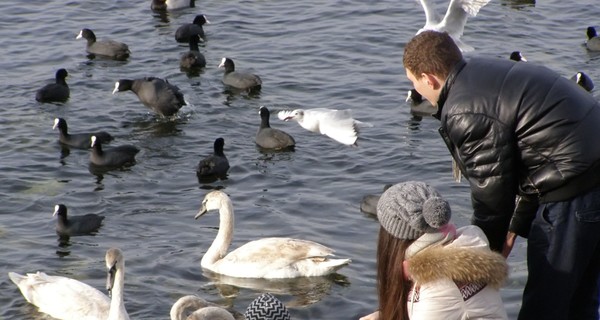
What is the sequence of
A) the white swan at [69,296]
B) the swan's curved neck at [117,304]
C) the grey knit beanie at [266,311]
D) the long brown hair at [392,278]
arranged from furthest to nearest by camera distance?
1. the white swan at [69,296]
2. the swan's curved neck at [117,304]
3. the long brown hair at [392,278]
4. the grey knit beanie at [266,311]

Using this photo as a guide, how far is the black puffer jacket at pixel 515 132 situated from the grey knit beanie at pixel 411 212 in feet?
2.78

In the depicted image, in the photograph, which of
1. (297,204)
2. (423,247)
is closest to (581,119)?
A: (423,247)

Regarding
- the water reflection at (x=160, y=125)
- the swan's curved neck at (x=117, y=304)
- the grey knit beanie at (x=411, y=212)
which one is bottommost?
the water reflection at (x=160, y=125)

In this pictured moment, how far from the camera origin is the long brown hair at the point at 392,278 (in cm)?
510

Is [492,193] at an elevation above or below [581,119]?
below

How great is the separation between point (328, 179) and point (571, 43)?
7024mm

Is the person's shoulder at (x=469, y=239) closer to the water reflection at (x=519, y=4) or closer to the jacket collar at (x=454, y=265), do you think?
the jacket collar at (x=454, y=265)

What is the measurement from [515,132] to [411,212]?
43.3 inches

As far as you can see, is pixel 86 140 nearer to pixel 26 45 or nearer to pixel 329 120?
pixel 329 120

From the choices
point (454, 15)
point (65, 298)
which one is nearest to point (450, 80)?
point (65, 298)

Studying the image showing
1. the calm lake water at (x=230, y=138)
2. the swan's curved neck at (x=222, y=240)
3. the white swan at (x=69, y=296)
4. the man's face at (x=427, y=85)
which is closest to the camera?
the man's face at (x=427, y=85)

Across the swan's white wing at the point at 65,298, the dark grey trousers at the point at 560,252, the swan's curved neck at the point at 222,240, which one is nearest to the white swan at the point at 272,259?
the swan's curved neck at the point at 222,240

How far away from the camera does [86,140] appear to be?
591 inches

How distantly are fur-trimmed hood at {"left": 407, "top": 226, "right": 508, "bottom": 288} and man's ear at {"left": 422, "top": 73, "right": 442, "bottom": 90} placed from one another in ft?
3.88
